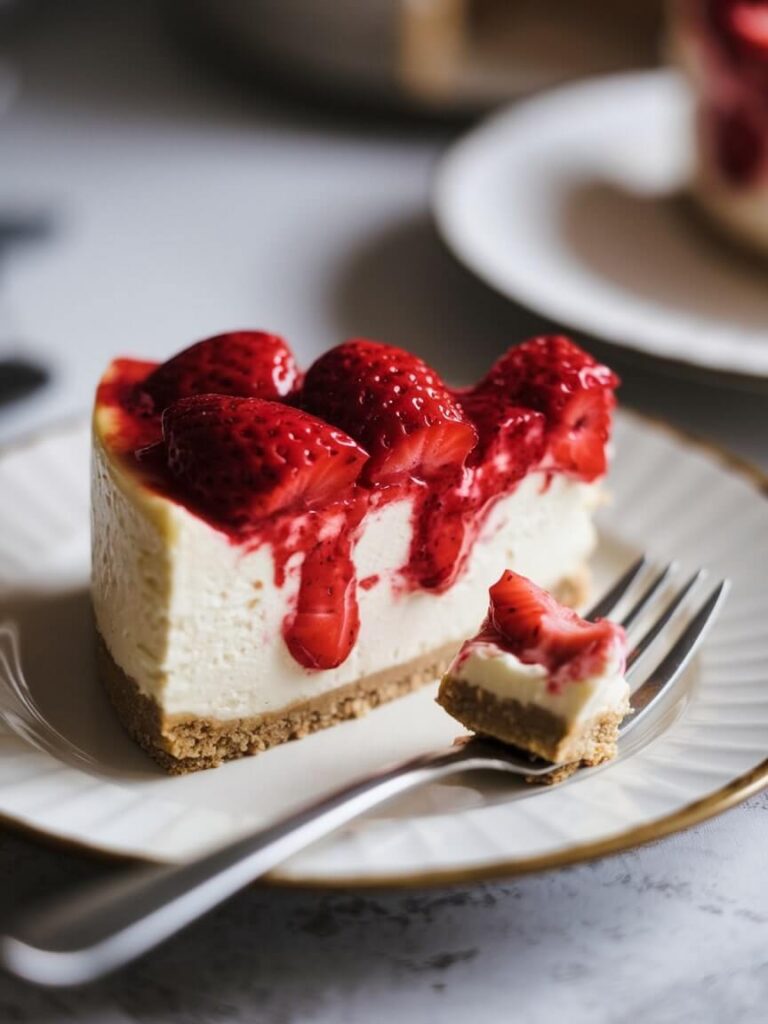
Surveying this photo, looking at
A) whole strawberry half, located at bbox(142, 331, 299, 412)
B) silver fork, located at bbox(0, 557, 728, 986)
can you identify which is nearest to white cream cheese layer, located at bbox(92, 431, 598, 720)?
whole strawberry half, located at bbox(142, 331, 299, 412)

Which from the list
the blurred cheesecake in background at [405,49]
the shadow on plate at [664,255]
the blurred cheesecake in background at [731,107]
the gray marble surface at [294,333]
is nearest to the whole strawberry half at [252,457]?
the gray marble surface at [294,333]

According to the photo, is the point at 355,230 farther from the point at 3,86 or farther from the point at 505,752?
the point at 505,752

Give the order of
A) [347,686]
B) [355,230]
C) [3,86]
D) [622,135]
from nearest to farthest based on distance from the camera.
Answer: [347,686] → [355,230] → [622,135] → [3,86]

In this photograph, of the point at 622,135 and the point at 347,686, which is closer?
the point at 347,686

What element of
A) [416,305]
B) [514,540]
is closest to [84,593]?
[514,540]

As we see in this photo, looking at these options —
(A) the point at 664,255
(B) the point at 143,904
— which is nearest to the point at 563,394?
(B) the point at 143,904

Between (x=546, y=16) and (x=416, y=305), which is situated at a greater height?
(x=546, y=16)
